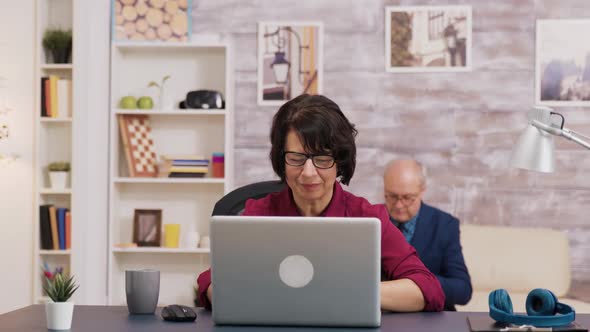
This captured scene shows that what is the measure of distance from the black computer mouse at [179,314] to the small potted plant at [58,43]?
9.51ft

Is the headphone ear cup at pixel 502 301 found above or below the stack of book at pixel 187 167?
below

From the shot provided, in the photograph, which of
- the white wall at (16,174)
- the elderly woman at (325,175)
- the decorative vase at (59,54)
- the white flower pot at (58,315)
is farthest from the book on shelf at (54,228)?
the white flower pot at (58,315)

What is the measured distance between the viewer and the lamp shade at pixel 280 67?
187 inches

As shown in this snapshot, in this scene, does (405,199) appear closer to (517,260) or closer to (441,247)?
(441,247)

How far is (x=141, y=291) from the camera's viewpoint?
2.06 metres

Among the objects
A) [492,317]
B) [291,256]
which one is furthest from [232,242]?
[492,317]

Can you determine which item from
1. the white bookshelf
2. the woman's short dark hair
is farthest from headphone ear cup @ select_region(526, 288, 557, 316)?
the white bookshelf

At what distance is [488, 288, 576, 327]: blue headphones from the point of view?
5.78 ft

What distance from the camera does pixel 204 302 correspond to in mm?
2148

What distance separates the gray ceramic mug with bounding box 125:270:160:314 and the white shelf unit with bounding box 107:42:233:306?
2.66 m

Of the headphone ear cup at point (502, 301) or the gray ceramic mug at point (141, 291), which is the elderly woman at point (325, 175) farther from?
the headphone ear cup at point (502, 301)

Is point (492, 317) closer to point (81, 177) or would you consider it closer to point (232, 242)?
point (232, 242)

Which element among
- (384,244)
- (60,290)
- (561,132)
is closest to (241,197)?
(384,244)

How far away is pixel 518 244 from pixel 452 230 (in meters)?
1.27
